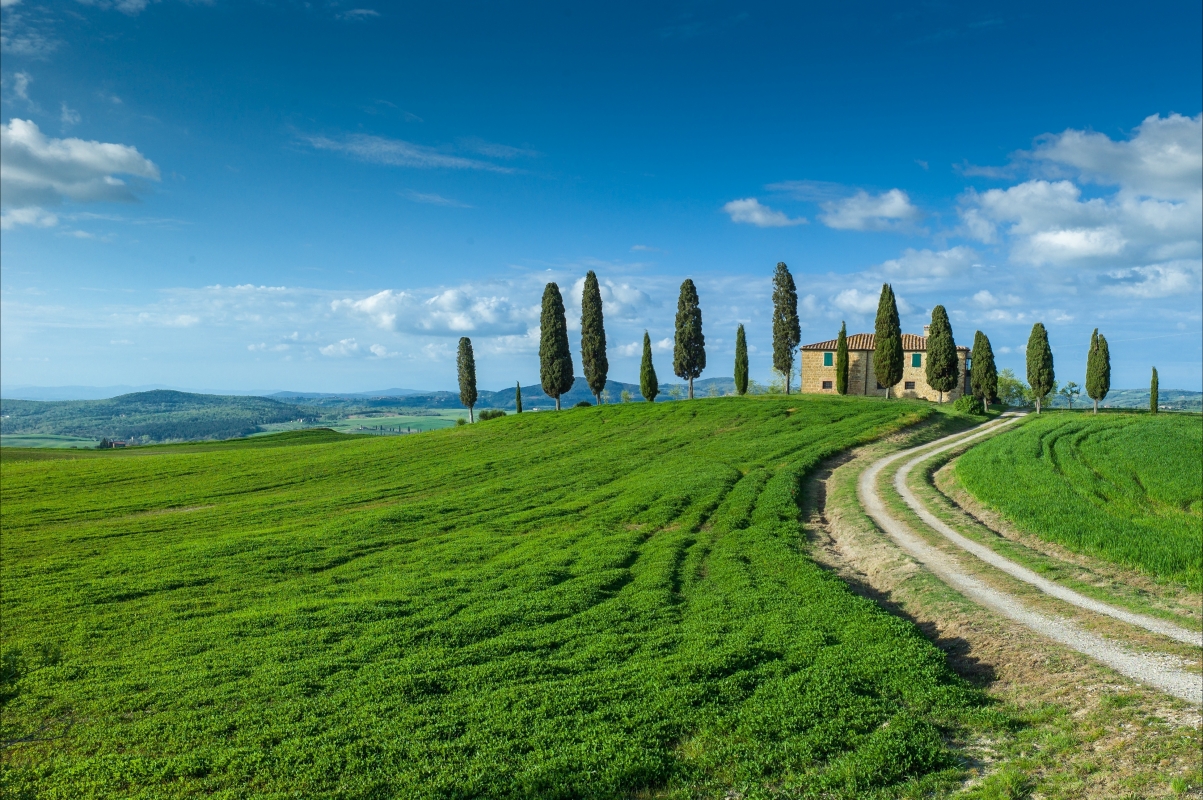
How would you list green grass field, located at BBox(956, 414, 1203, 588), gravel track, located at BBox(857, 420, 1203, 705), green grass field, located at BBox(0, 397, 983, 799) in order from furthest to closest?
green grass field, located at BBox(956, 414, 1203, 588), gravel track, located at BBox(857, 420, 1203, 705), green grass field, located at BBox(0, 397, 983, 799)

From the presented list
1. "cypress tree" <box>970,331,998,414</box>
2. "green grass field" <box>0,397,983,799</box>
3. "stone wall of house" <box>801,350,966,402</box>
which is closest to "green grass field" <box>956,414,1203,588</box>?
"green grass field" <box>0,397,983,799</box>

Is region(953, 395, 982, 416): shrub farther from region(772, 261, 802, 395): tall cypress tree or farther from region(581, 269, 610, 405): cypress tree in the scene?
region(581, 269, 610, 405): cypress tree

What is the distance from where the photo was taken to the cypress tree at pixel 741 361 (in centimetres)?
7856

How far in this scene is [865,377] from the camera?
3255 inches

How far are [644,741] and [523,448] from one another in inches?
1558

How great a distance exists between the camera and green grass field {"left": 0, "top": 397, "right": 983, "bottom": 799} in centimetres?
938

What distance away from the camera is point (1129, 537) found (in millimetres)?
19078

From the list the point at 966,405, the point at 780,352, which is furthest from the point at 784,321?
the point at 966,405

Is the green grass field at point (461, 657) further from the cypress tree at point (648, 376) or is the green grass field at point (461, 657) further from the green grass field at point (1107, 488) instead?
the cypress tree at point (648, 376)

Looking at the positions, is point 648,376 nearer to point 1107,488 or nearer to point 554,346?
point 554,346

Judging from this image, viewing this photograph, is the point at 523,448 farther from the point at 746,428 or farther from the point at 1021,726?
the point at 1021,726

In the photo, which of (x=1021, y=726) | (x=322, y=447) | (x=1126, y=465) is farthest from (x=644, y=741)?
(x=322, y=447)

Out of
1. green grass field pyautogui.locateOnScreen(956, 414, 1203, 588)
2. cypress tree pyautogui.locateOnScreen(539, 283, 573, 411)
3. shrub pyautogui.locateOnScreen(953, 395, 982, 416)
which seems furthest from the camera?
cypress tree pyautogui.locateOnScreen(539, 283, 573, 411)

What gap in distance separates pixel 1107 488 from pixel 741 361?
49418mm
